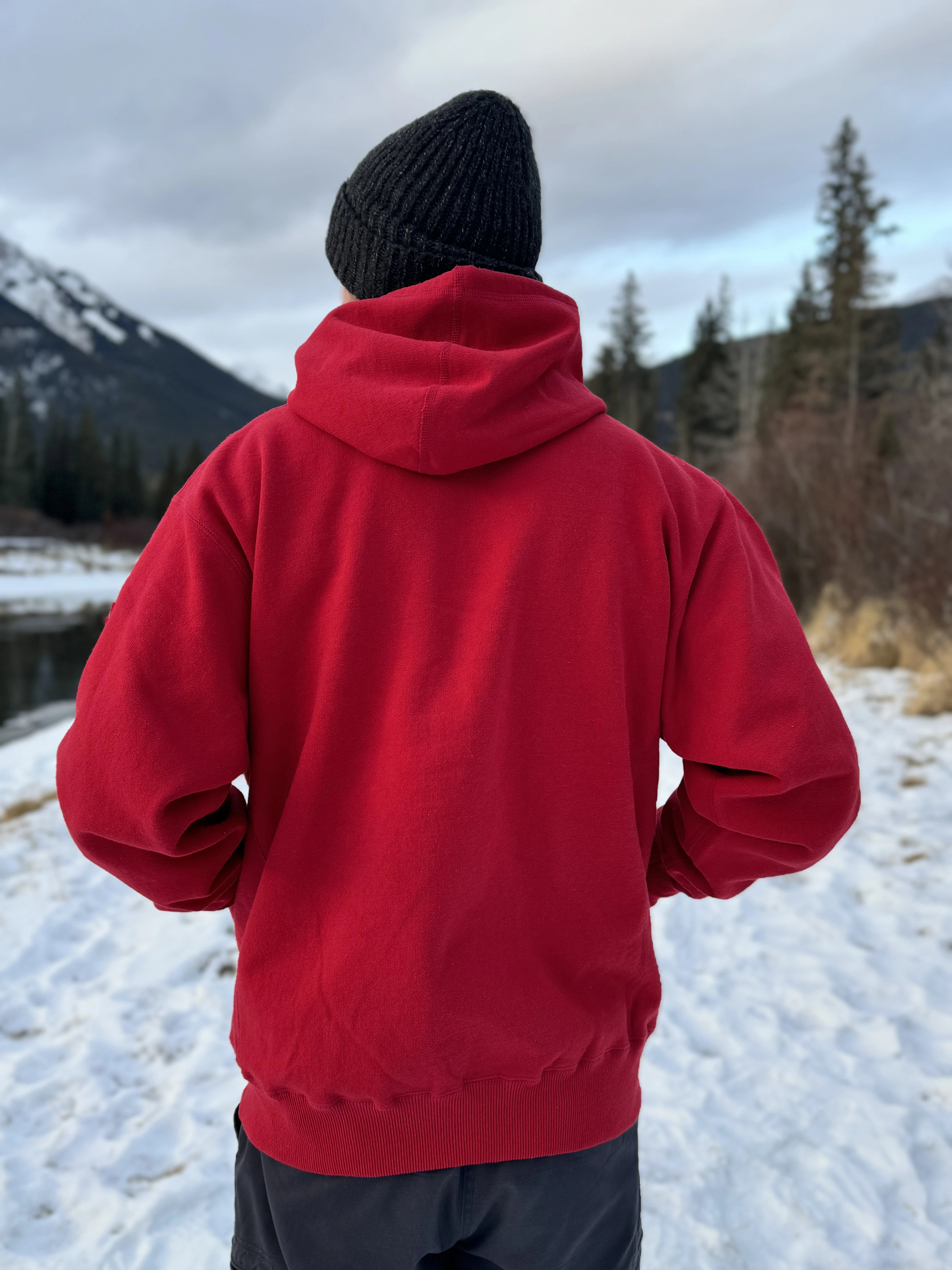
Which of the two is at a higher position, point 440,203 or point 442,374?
point 440,203

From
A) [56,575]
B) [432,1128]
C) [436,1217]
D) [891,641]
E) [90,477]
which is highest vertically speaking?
[90,477]

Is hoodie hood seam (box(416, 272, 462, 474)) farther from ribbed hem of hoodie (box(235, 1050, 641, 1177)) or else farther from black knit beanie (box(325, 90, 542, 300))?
ribbed hem of hoodie (box(235, 1050, 641, 1177))

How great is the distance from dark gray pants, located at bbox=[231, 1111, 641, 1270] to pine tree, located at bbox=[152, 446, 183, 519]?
53.1 metres

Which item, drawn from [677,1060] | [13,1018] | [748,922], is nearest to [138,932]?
[13,1018]

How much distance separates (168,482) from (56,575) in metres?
22.7

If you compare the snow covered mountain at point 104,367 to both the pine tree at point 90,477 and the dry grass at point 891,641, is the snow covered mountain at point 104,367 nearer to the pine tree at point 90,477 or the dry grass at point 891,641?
the pine tree at point 90,477

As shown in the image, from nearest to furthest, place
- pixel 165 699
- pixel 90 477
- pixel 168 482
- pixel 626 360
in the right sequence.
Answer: pixel 165 699 → pixel 626 360 → pixel 90 477 → pixel 168 482

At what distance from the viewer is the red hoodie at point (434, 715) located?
94 cm

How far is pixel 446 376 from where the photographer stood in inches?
37.8

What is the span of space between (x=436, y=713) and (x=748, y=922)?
10.7ft

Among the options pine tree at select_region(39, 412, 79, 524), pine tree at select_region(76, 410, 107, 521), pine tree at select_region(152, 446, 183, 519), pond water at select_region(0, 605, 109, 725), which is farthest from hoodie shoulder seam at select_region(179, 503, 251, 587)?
pine tree at select_region(76, 410, 107, 521)

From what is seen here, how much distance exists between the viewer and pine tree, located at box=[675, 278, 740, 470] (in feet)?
115

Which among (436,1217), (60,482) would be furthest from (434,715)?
(60,482)

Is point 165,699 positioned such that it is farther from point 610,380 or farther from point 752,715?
point 610,380
